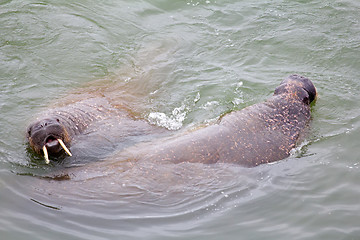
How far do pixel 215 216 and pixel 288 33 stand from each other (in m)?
5.48

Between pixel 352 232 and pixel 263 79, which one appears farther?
pixel 263 79

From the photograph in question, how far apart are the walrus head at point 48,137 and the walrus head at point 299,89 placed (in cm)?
332

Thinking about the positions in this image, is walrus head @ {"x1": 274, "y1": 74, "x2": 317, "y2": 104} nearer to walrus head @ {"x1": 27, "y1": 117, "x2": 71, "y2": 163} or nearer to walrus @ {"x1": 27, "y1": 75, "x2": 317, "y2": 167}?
walrus @ {"x1": 27, "y1": 75, "x2": 317, "y2": 167}

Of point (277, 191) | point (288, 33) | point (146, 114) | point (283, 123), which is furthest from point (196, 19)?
point (277, 191)

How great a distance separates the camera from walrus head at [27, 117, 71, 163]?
6.63 meters

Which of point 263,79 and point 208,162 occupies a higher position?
point 263,79

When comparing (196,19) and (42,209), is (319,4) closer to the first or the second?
(196,19)

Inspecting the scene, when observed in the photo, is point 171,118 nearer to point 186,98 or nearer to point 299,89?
point 186,98

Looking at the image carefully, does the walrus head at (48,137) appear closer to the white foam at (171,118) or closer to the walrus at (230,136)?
the walrus at (230,136)

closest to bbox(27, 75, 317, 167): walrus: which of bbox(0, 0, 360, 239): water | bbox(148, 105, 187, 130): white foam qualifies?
bbox(0, 0, 360, 239): water

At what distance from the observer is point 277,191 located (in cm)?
630

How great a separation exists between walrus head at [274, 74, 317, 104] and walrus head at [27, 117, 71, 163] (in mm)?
3324

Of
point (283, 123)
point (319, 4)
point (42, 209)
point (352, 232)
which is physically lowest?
point (352, 232)

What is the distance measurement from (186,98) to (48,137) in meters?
2.83
